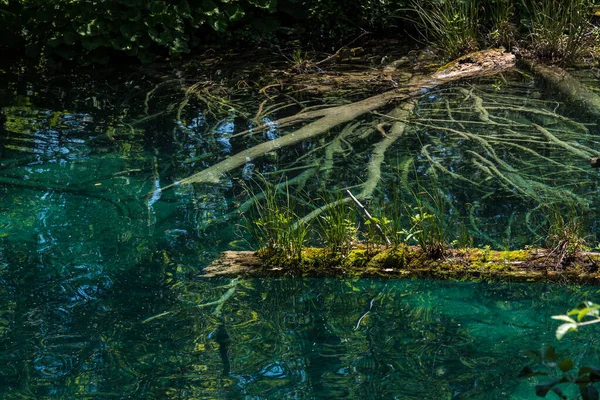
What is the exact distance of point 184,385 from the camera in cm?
338

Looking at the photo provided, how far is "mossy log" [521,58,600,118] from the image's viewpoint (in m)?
7.38

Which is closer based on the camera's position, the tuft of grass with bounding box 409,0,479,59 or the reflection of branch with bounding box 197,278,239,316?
the reflection of branch with bounding box 197,278,239,316

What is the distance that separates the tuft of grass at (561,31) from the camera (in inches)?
333

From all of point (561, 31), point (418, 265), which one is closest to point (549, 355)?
point (418, 265)

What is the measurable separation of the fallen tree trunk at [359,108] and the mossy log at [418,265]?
6.00ft

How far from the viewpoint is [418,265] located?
4.10 m

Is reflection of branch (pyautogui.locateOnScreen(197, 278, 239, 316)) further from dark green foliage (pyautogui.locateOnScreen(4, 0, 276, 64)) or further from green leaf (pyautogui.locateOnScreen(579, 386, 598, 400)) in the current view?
dark green foliage (pyautogui.locateOnScreen(4, 0, 276, 64))

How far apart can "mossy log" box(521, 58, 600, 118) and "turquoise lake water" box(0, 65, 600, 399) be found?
221 millimetres

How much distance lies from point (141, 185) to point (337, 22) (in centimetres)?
550

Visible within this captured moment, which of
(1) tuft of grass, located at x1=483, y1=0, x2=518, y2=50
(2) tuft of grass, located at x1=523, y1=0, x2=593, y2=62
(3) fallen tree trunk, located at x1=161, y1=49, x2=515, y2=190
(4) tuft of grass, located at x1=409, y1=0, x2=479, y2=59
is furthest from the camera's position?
(1) tuft of grass, located at x1=483, y1=0, x2=518, y2=50

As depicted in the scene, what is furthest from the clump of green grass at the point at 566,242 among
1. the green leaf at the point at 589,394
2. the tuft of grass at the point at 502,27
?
the tuft of grass at the point at 502,27

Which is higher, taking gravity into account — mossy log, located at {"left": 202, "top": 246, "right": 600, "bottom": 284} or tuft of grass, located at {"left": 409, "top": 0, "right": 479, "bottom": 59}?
tuft of grass, located at {"left": 409, "top": 0, "right": 479, "bottom": 59}

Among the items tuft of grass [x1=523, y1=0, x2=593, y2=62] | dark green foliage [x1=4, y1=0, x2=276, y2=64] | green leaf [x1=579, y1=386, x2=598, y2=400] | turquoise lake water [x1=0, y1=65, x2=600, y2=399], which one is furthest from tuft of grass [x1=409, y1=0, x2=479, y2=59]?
green leaf [x1=579, y1=386, x2=598, y2=400]

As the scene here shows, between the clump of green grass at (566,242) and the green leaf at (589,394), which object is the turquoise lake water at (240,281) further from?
the green leaf at (589,394)
